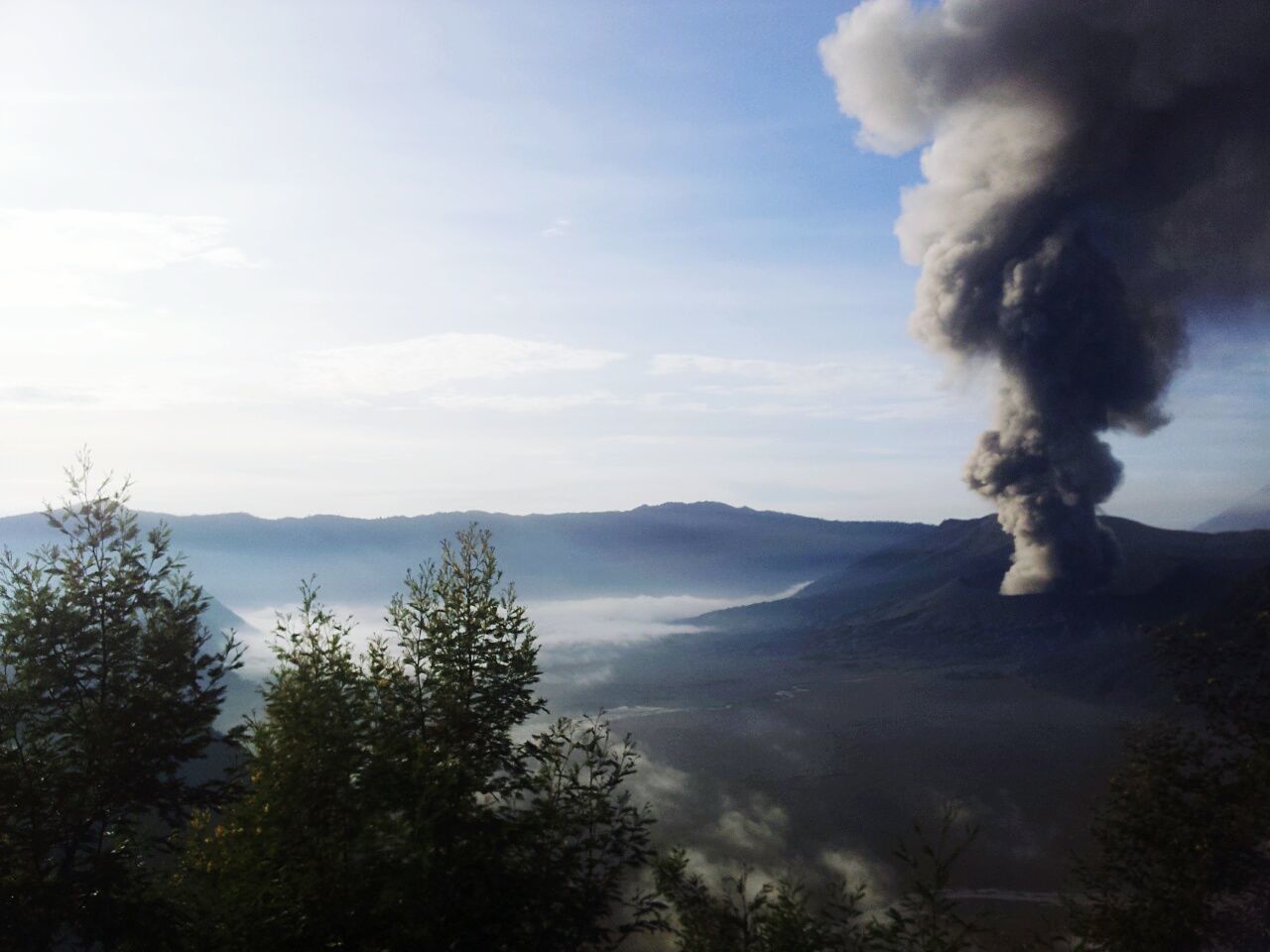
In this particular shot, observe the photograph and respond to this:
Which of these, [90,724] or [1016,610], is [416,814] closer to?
[90,724]

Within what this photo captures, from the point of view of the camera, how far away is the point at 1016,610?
12250 centimetres

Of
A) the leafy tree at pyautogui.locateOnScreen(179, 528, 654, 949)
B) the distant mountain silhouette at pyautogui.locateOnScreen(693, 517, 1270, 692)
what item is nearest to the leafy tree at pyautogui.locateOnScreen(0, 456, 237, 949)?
the leafy tree at pyautogui.locateOnScreen(179, 528, 654, 949)

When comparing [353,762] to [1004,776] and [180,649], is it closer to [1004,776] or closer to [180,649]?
[180,649]

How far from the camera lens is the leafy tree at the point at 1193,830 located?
15195 millimetres

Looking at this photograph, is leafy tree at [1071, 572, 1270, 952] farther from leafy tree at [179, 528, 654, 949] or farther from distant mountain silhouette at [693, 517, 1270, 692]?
distant mountain silhouette at [693, 517, 1270, 692]

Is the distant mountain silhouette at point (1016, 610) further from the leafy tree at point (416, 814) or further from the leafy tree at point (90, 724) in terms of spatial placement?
the leafy tree at point (90, 724)

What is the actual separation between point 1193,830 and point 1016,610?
378 ft

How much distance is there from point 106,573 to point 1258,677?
20.2 meters

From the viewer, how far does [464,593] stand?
13602 millimetres

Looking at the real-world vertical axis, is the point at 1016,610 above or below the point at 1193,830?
below

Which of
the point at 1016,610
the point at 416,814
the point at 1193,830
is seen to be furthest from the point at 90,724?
the point at 1016,610

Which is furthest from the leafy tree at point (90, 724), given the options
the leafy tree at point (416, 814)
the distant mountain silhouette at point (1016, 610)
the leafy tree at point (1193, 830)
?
the distant mountain silhouette at point (1016, 610)

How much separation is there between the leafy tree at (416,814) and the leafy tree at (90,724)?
7.98ft

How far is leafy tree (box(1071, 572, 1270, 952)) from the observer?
49.9 ft
